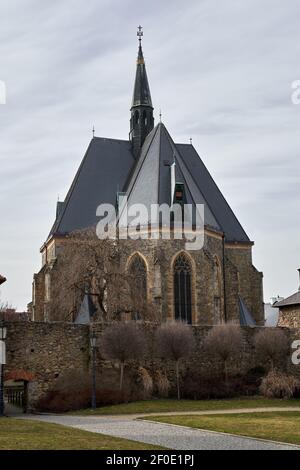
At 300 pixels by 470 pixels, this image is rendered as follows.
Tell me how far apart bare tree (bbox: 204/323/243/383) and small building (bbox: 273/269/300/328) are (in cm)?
407

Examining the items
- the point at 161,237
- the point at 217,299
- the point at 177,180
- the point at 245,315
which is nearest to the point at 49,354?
the point at 161,237

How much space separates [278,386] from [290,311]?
6567 millimetres

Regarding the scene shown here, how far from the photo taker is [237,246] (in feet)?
163

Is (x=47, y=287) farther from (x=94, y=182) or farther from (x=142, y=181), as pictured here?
(x=142, y=181)

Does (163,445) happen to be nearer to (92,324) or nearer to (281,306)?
(92,324)

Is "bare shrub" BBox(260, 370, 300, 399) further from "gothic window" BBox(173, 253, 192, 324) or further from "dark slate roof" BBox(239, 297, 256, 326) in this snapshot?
"dark slate roof" BBox(239, 297, 256, 326)

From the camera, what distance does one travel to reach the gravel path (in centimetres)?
1423

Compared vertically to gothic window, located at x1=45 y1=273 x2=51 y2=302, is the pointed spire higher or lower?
higher

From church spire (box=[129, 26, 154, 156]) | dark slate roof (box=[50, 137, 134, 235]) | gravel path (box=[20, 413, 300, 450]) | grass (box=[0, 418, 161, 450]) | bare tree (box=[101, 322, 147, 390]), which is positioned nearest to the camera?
grass (box=[0, 418, 161, 450])

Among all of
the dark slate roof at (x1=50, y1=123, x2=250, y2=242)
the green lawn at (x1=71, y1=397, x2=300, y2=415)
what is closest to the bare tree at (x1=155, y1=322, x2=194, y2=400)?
the green lawn at (x1=71, y1=397, x2=300, y2=415)

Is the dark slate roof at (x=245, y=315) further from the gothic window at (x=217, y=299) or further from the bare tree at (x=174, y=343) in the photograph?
the bare tree at (x=174, y=343)

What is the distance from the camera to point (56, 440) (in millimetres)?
14469

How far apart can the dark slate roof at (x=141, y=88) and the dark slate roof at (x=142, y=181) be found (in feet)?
17.7

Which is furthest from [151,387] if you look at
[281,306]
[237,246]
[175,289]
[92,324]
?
[237,246]
